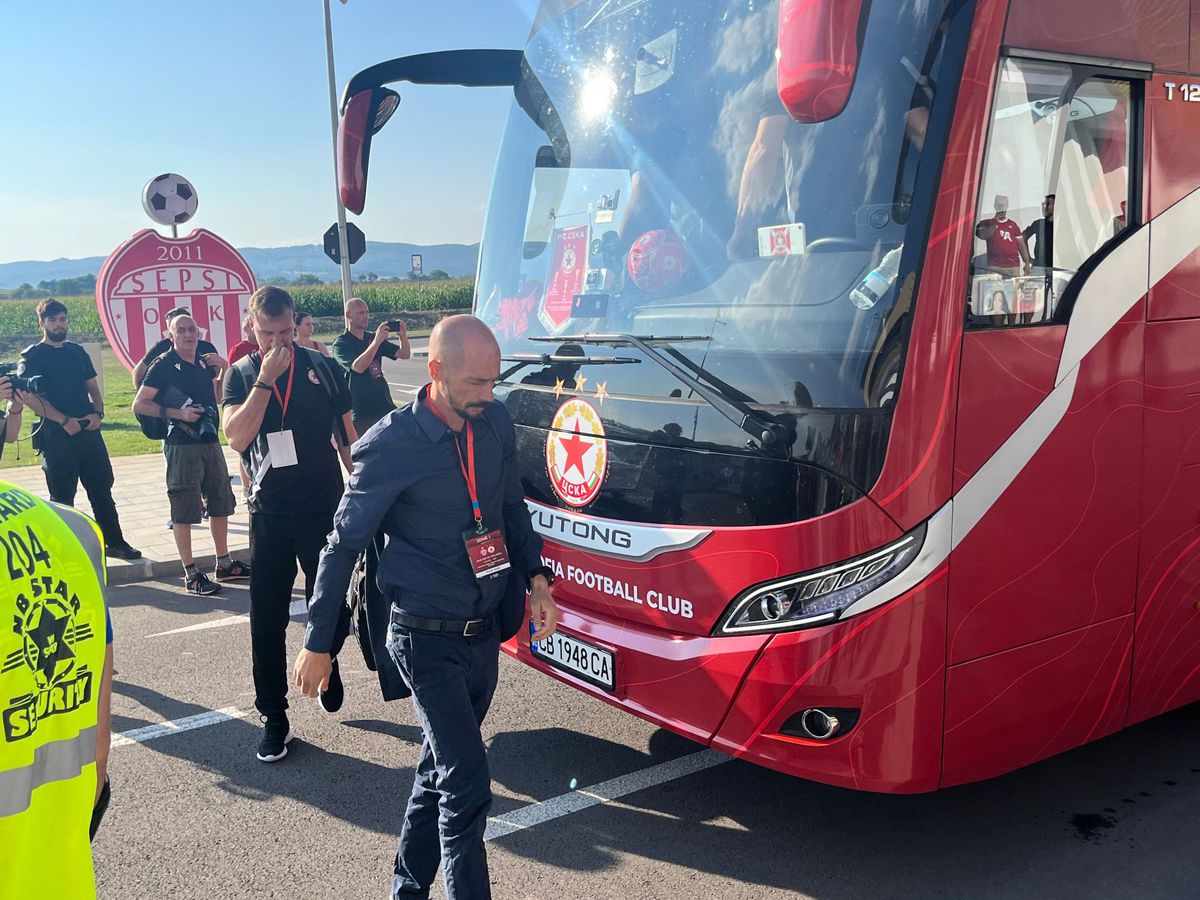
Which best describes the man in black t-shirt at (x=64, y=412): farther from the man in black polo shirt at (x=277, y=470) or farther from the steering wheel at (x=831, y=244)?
the steering wheel at (x=831, y=244)

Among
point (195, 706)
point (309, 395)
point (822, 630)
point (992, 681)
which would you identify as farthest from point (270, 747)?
point (992, 681)

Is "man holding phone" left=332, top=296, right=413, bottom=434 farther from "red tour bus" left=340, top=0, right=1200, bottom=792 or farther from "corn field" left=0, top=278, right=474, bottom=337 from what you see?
"corn field" left=0, top=278, right=474, bottom=337

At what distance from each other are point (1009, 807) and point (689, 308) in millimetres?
2118

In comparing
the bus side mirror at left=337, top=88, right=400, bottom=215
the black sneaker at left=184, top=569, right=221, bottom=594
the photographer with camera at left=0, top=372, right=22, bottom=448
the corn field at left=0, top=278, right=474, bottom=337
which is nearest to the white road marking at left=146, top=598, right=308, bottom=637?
the black sneaker at left=184, top=569, right=221, bottom=594

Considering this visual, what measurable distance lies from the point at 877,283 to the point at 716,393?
22.2 inches

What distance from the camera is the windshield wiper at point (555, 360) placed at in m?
3.29

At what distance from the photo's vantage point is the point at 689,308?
10.5ft

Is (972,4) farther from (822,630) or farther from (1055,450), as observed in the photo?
→ (822,630)

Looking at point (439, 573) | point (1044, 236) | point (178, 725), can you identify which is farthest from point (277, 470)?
point (1044, 236)

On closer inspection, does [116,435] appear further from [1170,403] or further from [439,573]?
[1170,403]

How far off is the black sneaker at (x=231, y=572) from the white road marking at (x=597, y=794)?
434 centimetres

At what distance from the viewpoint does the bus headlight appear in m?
2.73

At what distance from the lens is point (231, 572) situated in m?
7.20

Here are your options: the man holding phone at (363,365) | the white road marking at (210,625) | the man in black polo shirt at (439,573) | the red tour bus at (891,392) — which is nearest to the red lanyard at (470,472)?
the man in black polo shirt at (439,573)
